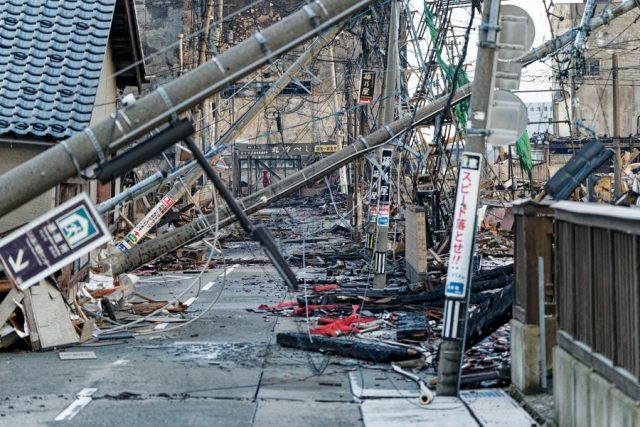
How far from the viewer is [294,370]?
1502 centimetres

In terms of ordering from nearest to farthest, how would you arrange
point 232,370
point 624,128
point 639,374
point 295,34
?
point 639,374
point 295,34
point 232,370
point 624,128

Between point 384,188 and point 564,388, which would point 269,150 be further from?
point 564,388

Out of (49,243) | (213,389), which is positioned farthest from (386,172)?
(49,243)

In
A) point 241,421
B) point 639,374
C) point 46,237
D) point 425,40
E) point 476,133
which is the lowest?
point 241,421

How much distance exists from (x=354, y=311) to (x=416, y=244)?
14.2 ft

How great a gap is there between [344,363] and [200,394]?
3.35m

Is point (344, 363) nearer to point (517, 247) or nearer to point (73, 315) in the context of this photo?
point (517, 247)

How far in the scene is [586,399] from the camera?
9586 mm

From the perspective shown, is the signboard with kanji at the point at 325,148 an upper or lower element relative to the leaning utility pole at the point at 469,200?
upper

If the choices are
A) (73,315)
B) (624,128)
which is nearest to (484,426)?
(73,315)

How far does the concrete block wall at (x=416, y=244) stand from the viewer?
24609 millimetres

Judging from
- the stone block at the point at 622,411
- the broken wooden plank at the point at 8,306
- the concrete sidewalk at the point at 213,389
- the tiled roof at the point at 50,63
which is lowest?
the concrete sidewalk at the point at 213,389

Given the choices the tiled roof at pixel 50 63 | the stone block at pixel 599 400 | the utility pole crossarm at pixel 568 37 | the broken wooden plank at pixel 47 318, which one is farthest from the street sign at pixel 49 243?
the utility pole crossarm at pixel 568 37

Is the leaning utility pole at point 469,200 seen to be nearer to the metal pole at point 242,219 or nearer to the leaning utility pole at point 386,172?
the metal pole at point 242,219
